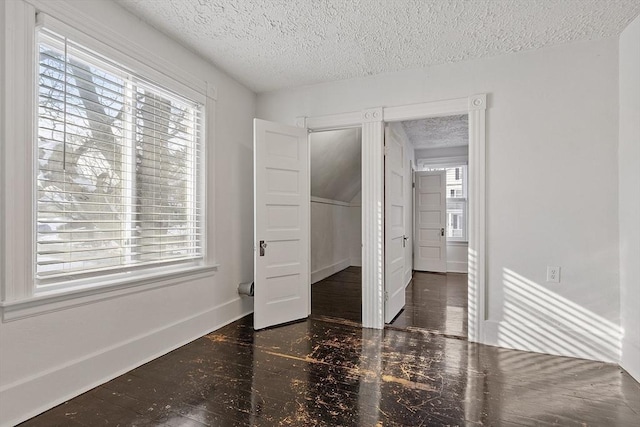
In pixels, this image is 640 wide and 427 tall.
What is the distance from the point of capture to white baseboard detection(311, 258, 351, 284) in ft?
17.8

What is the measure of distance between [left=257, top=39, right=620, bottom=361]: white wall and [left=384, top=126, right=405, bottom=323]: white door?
2.61 feet

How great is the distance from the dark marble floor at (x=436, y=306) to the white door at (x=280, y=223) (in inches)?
44.4

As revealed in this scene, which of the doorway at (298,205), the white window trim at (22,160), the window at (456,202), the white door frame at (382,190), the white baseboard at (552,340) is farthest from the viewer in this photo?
the window at (456,202)

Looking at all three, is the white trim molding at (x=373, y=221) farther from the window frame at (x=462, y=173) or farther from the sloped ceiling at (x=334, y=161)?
the window frame at (x=462, y=173)

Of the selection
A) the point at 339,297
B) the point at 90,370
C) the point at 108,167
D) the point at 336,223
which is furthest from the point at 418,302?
the point at 108,167

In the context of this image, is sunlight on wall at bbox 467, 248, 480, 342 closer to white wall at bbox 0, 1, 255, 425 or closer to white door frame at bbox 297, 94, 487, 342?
white door frame at bbox 297, 94, 487, 342

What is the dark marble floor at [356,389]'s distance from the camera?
5.81ft

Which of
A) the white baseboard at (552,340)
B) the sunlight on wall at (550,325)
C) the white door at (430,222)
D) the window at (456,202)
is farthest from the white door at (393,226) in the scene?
the window at (456,202)

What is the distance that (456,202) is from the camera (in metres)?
6.62

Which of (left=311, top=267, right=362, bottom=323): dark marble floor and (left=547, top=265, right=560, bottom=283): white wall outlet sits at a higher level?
(left=547, top=265, right=560, bottom=283): white wall outlet

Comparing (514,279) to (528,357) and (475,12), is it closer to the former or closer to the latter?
(528,357)

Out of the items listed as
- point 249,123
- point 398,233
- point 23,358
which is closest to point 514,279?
point 398,233

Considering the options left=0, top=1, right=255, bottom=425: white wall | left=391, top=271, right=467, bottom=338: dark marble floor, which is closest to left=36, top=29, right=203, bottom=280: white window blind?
left=0, top=1, right=255, bottom=425: white wall

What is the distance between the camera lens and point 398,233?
3.72 metres
